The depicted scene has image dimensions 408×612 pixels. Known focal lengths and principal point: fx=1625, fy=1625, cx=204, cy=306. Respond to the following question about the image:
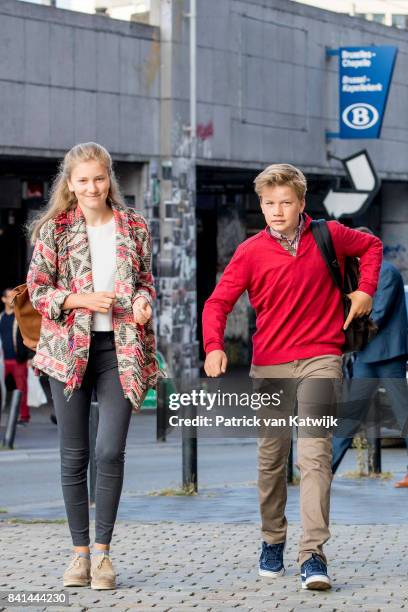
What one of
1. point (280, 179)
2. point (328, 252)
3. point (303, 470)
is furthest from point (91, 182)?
point (303, 470)

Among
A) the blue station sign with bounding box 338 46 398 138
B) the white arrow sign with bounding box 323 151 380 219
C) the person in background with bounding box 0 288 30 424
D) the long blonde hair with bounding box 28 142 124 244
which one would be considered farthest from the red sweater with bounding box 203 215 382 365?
the blue station sign with bounding box 338 46 398 138

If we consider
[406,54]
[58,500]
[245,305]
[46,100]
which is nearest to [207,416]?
[58,500]

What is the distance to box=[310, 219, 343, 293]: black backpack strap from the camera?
7.17 m

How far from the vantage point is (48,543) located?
8609mm

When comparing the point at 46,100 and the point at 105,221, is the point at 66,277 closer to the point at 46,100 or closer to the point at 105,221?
the point at 105,221

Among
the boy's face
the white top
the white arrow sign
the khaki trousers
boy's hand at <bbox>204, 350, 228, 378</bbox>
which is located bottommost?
the khaki trousers

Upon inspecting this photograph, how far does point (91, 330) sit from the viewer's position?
705 cm

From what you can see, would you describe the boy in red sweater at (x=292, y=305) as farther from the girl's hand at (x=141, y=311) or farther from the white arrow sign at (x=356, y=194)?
the white arrow sign at (x=356, y=194)

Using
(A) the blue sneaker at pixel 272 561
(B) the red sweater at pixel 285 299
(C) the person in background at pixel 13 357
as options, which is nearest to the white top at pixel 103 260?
(B) the red sweater at pixel 285 299

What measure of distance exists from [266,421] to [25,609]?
149cm

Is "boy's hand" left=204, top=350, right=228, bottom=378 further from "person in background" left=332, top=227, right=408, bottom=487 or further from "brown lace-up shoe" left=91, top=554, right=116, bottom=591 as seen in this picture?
"person in background" left=332, top=227, right=408, bottom=487

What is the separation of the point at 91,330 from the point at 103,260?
1.05ft

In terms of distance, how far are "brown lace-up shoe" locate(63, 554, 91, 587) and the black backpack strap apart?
5.39 feet

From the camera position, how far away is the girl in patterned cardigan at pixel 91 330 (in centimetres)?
699
